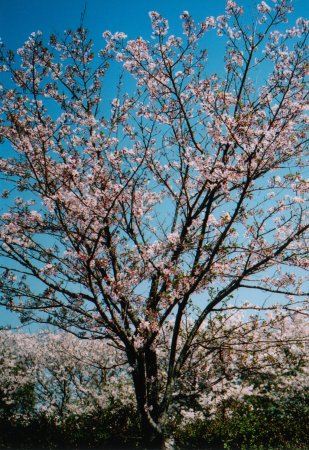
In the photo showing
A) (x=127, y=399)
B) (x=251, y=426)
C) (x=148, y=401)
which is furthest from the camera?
(x=127, y=399)

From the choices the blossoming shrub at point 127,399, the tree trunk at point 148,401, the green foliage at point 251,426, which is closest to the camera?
the tree trunk at point 148,401

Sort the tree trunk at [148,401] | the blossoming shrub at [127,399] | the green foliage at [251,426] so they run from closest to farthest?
1. the tree trunk at [148,401]
2. the blossoming shrub at [127,399]
3. the green foliage at [251,426]

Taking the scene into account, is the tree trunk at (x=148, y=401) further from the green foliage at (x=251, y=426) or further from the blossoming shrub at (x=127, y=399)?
the green foliage at (x=251, y=426)

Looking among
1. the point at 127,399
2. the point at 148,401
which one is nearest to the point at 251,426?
the point at 127,399

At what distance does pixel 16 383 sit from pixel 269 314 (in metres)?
22.1

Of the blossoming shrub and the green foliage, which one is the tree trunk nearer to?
the blossoming shrub

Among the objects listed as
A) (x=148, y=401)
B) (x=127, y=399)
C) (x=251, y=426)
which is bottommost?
(x=251, y=426)

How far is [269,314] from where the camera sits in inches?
297

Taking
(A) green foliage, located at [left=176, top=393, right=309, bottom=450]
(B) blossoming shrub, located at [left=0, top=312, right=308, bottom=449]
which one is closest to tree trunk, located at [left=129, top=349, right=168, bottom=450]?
(B) blossoming shrub, located at [left=0, top=312, right=308, bottom=449]

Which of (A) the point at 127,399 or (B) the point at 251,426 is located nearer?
(B) the point at 251,426

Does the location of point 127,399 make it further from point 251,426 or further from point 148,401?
A: point 148,401

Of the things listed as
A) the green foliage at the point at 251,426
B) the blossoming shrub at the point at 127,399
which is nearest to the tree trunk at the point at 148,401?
the blossoming shrub at the point at 127,399

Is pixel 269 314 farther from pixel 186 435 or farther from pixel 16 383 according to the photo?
pixel 16 383

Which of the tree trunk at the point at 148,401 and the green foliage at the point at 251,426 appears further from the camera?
the green foliage at the point at 251,426
